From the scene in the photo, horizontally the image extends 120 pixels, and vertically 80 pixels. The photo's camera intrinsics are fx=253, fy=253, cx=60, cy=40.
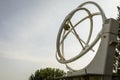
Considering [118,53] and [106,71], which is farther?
[118,53]

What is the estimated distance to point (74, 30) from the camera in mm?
14086

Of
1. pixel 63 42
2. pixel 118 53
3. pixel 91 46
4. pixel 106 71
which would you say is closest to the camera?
pixel 106 71

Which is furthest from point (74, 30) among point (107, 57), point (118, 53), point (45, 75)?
point (45, 75)

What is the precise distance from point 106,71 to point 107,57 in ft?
2.08

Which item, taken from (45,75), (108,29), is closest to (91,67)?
(108,29)

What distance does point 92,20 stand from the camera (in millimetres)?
14359

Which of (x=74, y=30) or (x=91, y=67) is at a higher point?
(x=74, y=30)

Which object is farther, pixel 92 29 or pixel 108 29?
pixel 92 29

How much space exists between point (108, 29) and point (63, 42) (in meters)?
3.93

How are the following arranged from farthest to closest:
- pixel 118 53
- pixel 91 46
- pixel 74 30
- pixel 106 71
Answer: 1. pixel 118 53
2. pixel 74 30
3. pixel 91 46
4. pixel 106 71

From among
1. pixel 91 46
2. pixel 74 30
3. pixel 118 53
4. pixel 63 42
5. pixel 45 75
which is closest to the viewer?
pixel 91 46

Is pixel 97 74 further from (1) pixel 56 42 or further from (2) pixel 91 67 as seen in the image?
(1) pixel 56 42

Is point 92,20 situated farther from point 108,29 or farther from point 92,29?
point 108,29

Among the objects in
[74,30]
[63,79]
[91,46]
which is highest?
[74,30]
